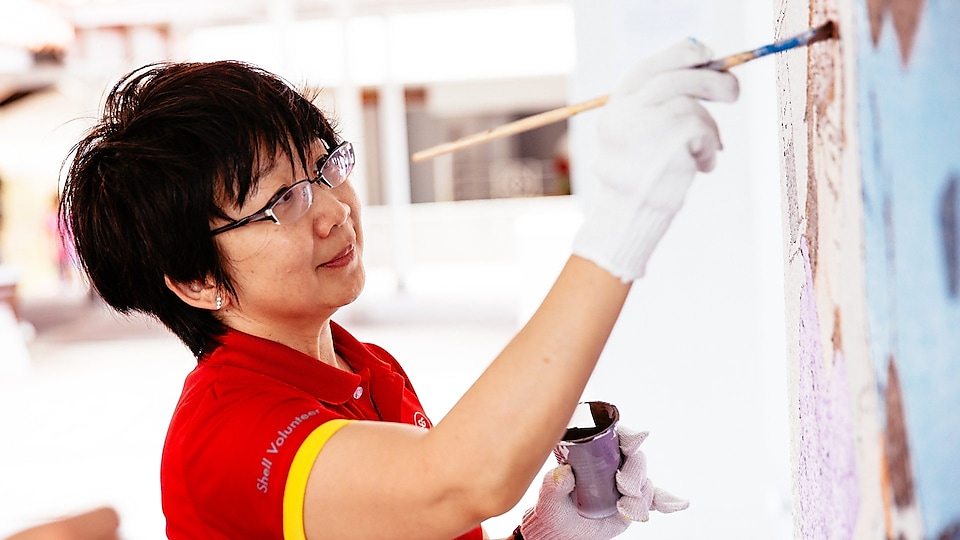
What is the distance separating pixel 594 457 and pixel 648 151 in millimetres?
571

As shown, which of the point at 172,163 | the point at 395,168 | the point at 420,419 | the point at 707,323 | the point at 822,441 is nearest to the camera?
the point at 822,441

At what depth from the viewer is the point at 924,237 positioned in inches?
24.5


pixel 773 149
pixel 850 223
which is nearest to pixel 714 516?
pixel 773 149

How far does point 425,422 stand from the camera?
1379 mm

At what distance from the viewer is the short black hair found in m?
1.05

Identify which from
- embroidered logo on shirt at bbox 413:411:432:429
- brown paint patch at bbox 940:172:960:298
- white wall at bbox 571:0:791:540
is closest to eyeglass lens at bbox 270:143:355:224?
embroidered logo on shirt at bbox 413:411:432:429

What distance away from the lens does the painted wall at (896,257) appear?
2.01ft

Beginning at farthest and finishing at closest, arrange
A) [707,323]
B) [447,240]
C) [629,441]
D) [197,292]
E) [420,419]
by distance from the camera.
→ [447,240]
[707,323]
[420,419]
[629,441]
[197,292]

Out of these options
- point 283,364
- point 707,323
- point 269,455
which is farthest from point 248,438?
point 707,323

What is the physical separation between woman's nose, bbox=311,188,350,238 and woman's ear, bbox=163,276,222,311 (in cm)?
15

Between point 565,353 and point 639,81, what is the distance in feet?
0.77

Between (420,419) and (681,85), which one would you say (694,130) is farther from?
(420,419)

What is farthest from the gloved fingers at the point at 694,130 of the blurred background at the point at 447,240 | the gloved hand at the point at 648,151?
the blurred background at the point at 447,240

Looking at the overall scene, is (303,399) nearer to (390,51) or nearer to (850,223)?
(850,223)
